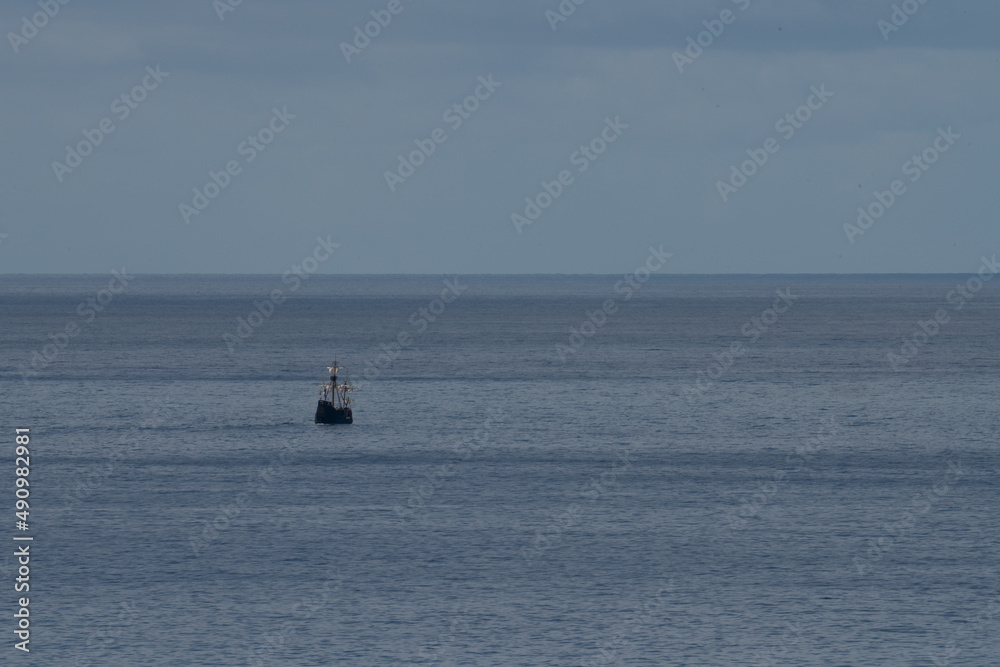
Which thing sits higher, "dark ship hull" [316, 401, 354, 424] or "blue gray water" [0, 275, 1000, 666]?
"dark ship hull" [316, 401, 354, 424]

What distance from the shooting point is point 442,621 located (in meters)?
51.3

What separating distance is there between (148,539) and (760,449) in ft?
139

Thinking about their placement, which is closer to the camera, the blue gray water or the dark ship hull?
the blue gray water

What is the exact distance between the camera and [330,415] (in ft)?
334

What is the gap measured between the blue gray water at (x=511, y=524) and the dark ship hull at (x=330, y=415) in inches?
76.7

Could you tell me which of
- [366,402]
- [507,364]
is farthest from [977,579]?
[507,364]

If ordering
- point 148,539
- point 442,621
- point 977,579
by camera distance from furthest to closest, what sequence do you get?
1. point 148,539
2. point 977,579
3. point 442,621

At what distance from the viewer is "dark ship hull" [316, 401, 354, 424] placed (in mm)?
101625

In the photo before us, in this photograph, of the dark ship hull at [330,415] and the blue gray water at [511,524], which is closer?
the blue gray water at [511,524]

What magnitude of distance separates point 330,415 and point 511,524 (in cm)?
3785

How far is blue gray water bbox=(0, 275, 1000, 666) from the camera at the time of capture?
49594 mm

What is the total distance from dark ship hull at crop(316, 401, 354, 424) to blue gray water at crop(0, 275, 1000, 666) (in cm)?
195

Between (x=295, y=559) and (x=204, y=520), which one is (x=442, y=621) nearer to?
(x=295, y=559)

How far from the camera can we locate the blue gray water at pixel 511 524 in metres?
49.6
